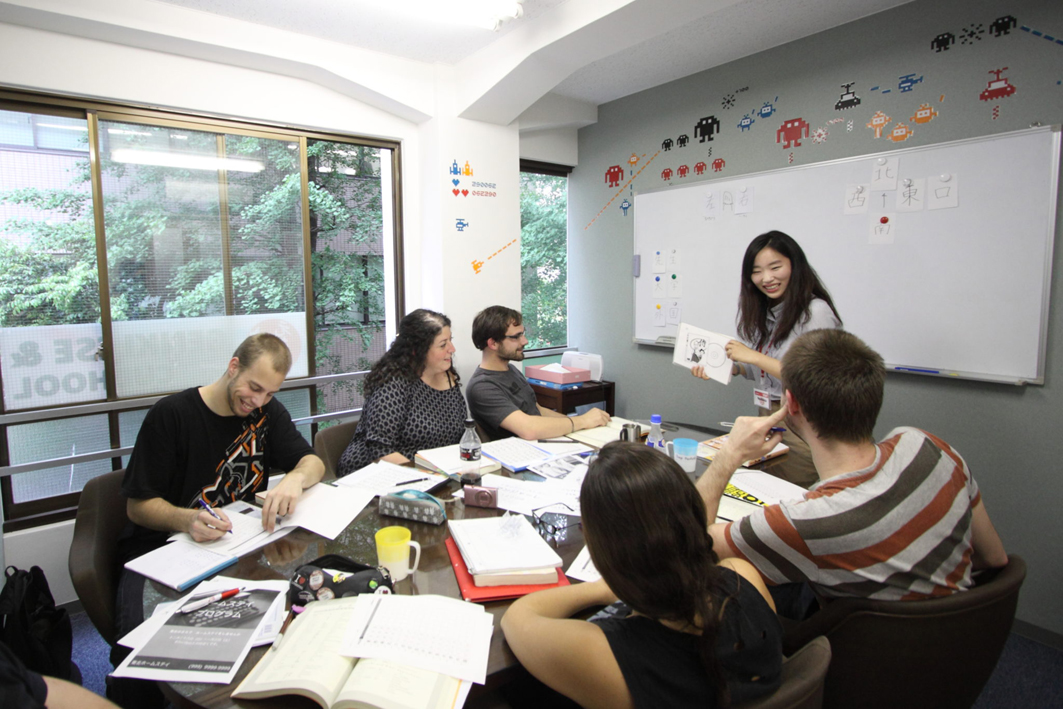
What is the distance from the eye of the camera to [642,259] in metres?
4.04

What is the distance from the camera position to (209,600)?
1195 millimetres

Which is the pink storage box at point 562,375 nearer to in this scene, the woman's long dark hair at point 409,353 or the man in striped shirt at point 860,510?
the woman's long dark hair at point 409,353

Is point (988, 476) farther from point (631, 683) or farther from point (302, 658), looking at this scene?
point (302, 658)

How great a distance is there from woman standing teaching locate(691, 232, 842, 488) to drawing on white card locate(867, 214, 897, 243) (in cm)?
66

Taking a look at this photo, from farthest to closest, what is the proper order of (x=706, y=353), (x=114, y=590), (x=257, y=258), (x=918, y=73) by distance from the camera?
1. (x=257, y=258)
2. (x=918, y=73)
3. (x=706, y=353)
4. (x=114, y=590)

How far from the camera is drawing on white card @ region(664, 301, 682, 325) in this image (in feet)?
12.6

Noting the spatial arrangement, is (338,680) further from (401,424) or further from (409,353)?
(409,353)

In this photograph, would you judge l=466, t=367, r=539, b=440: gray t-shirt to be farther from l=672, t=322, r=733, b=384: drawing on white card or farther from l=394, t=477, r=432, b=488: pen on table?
l=672, t=322, r=733, b=384: drawing on white card

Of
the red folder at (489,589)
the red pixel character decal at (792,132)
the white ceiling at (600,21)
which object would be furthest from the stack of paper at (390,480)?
the red pixel character decal at (792,132)

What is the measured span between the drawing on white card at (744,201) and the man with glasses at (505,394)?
164 centimetres

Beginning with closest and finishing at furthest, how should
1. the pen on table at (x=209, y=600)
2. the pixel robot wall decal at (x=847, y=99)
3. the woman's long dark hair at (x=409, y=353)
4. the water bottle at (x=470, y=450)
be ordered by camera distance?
1. the pen on table at (x=209, y=600)
2. the water bottle at (x=470, y=450)
3. the woman's long dark hair at (x=409, y=353)
4. the pixel robot wall decal at (x=847, y=99)

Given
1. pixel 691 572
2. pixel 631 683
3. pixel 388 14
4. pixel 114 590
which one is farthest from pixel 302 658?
pixel 388 14

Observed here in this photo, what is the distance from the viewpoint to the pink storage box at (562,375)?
159 inches

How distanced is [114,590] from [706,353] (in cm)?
228
